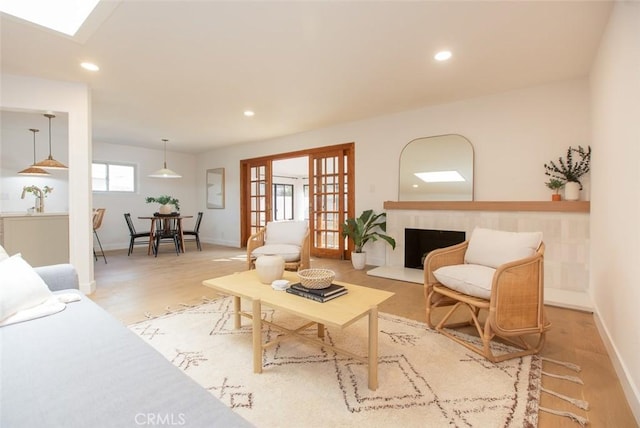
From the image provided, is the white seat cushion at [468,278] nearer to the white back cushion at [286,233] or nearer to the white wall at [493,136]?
the white back cushion at [286,233]

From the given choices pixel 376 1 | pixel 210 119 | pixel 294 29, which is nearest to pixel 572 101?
pixel 376 1

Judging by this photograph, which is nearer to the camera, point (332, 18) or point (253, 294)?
point (253, 294)

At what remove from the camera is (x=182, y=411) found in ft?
2.51

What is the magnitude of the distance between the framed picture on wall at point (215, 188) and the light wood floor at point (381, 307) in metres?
1.72

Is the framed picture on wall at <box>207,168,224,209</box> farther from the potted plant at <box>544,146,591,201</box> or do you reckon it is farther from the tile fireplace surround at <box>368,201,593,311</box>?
the potted plant at <box>544,146,591,201</box>

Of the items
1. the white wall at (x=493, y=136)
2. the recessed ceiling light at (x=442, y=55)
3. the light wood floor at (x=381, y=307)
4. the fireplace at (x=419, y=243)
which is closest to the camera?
the light wood floor at (x=381, y=307)

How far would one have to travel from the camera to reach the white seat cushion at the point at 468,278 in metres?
1.89

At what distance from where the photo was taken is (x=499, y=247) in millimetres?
2158

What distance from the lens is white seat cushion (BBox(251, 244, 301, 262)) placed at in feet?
10.7

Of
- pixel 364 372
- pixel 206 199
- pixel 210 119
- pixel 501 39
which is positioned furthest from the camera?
pixel 206 199

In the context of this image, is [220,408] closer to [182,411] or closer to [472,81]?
[182,411]

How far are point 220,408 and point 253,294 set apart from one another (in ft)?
3.27

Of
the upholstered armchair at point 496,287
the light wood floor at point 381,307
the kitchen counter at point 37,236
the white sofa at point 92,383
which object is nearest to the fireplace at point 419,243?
the light wood floor at point 381,307

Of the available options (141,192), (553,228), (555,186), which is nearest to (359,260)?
(553,228)
